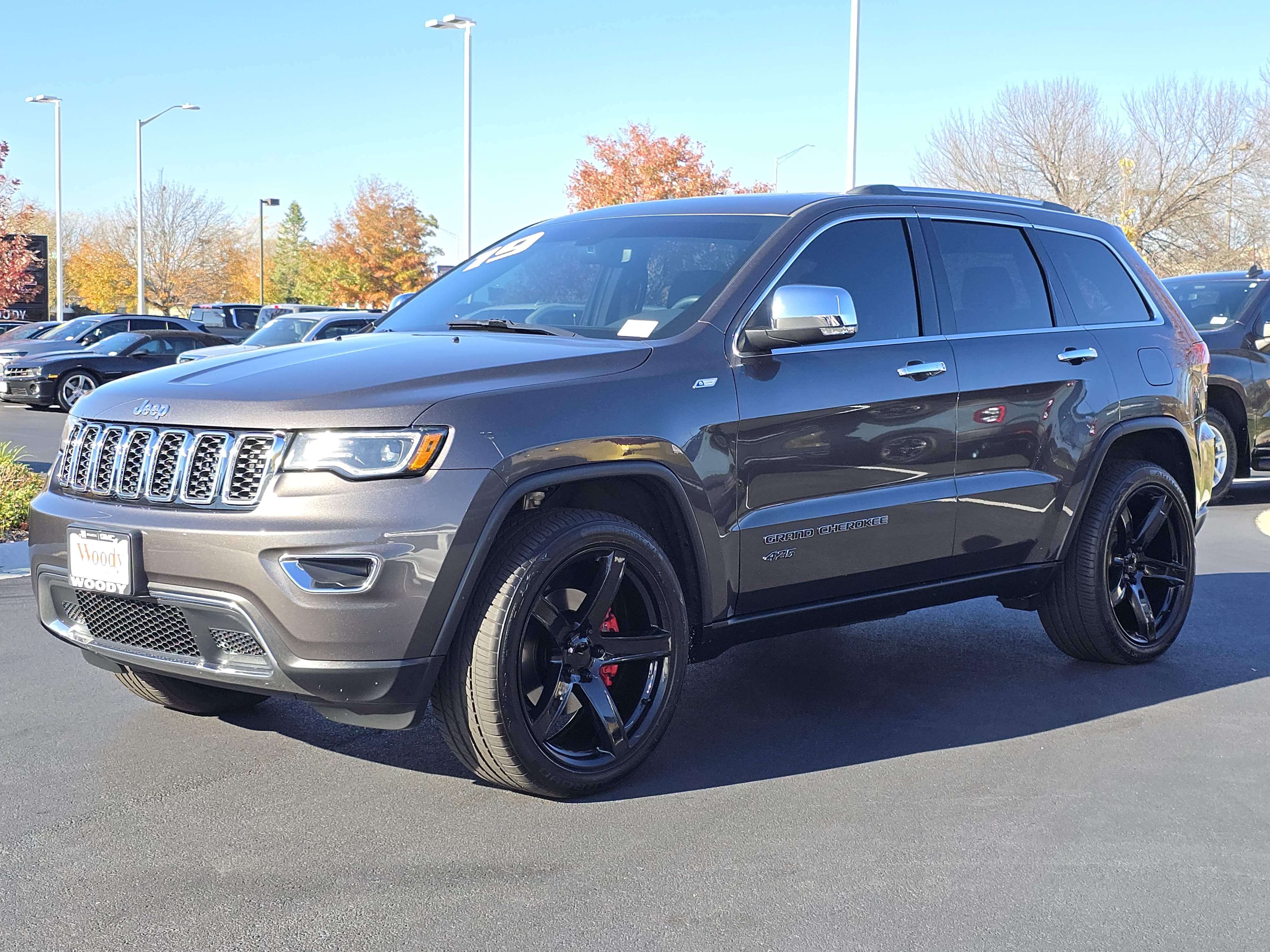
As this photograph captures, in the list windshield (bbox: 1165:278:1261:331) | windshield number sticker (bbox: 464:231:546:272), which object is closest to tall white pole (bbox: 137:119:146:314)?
windshield (bbox: 1165:278:1261:331)

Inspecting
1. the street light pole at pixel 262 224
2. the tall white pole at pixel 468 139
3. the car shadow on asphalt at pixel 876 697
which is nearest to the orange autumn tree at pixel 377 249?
the street light pole at pixel 262 224

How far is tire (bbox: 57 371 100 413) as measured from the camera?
21.9 meters

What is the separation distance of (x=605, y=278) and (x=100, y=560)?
2041 millimetres

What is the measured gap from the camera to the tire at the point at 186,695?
4.84m

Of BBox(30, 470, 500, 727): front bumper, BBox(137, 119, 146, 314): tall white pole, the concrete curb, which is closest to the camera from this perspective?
BBox(30, 470, 500, 727): front bumper

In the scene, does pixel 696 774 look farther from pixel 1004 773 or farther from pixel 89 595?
pixel 89 595

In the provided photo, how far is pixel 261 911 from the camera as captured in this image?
132 inches

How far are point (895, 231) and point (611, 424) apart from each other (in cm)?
174

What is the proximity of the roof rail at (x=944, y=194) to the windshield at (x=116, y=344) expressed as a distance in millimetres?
19397

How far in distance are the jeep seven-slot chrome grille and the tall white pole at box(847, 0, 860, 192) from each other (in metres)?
16.9

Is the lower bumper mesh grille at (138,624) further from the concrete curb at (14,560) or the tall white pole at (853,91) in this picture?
the tall white pole at (853,91)

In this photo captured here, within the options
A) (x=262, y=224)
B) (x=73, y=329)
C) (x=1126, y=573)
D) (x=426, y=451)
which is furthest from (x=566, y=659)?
(x=262, y=224)

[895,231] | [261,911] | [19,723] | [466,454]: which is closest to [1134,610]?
[895,231]

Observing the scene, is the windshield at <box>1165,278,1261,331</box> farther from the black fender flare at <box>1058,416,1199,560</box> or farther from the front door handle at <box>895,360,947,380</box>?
the front door handle at <box>895,360,947,380</box>
